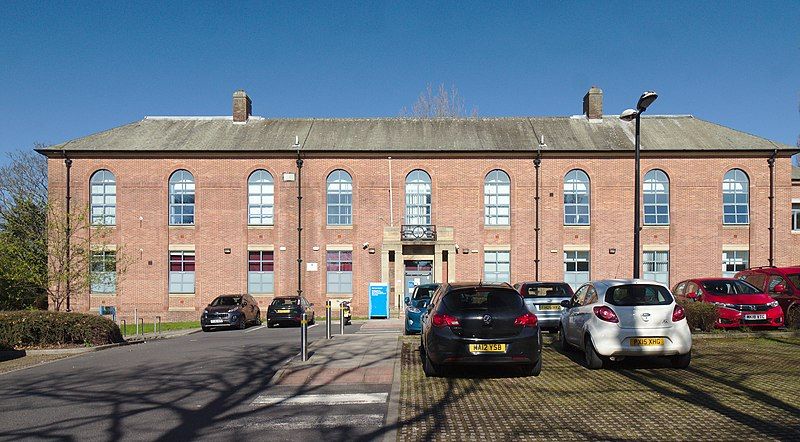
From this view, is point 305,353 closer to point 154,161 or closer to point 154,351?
point 154,351

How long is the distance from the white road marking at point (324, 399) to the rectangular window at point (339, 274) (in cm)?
2416

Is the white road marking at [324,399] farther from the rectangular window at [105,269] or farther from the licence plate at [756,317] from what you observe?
the rectangular window at [105,269]

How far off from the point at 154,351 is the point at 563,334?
33.3ft

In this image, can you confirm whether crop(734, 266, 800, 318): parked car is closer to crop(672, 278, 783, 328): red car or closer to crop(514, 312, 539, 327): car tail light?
crop(672, 278, 783, 328): red car

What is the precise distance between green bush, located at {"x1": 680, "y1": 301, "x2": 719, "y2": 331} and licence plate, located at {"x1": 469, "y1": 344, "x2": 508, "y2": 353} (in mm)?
7486

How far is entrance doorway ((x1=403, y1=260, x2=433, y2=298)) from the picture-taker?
33.5 m

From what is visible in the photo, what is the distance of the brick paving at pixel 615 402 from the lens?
669 centimetres

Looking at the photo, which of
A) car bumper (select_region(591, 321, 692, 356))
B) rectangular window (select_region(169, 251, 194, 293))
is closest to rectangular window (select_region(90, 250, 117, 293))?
rectangular window (select_region(169, 251, 194, 293))

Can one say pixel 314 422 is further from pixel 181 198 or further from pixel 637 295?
pixel 181 198

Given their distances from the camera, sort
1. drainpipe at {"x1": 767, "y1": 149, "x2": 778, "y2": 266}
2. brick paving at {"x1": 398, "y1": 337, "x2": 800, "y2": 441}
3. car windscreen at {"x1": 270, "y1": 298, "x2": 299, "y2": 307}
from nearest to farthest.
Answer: brick paving at {"x1": 398, "y1": 337, "x2": 800, "y2": 441} → car windscreen at {"x1": 270, "y1": 298, "x2": 299, "y2": 307} → drainpipe at {"x1": 767, "y1": 149, "x2": 778, "y2": 266}

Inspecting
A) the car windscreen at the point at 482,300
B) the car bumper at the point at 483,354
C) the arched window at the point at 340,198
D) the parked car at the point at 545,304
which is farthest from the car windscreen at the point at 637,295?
the arched window at the point at 340,198

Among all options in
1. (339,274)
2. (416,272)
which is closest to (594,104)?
(416,272)

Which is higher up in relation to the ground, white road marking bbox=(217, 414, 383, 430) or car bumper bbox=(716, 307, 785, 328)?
car bumper bbox=(716, 307, 785, 328)

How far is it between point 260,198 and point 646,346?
26.3 metres
